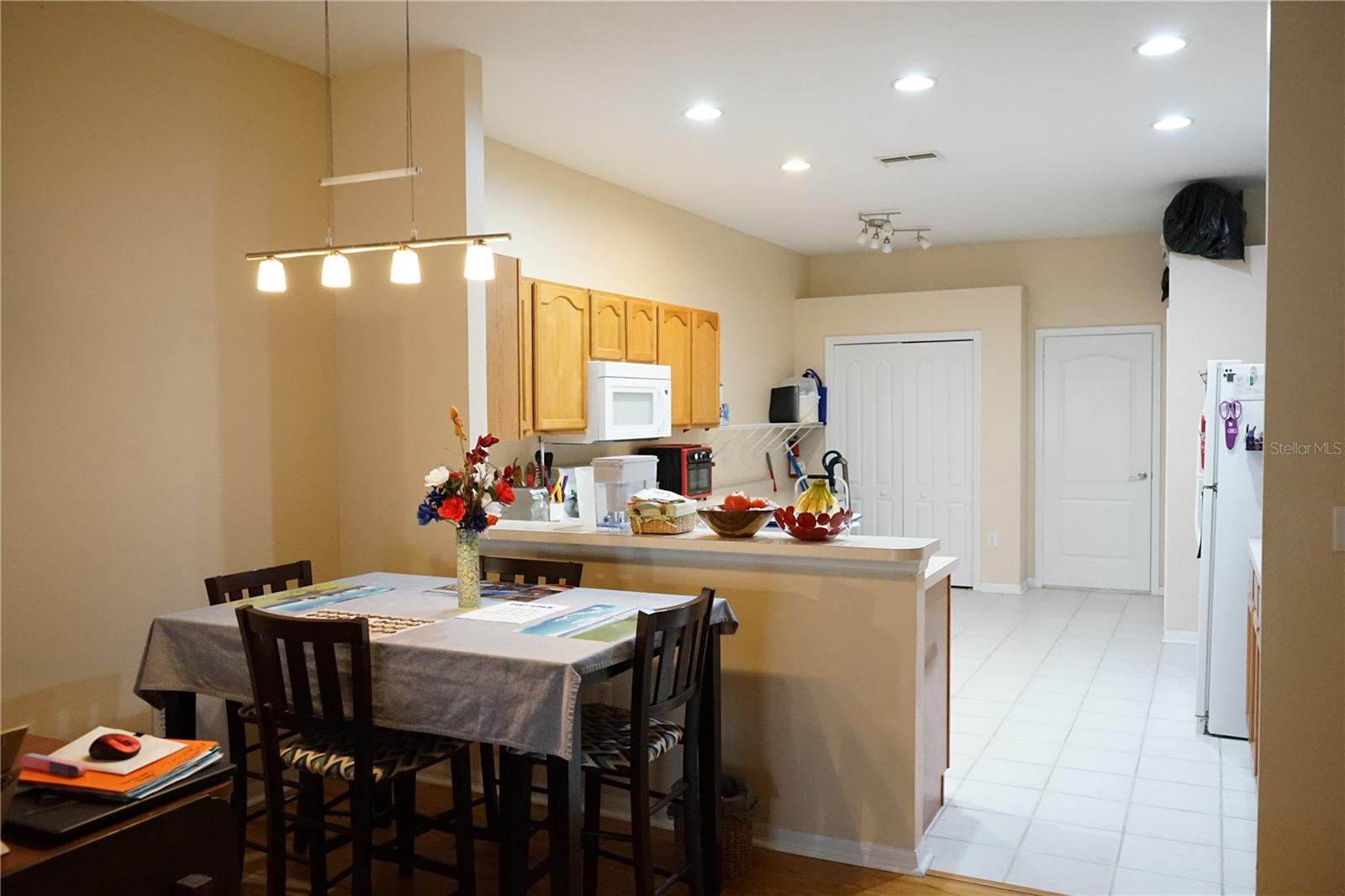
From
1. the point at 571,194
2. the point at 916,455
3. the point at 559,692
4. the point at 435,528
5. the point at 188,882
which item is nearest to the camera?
the point at 188,882

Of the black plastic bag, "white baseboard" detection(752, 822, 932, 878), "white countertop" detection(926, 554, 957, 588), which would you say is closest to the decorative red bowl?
"white countertop" detection(926, 554, 957, 588)

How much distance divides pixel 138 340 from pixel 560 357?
1843 millimetres

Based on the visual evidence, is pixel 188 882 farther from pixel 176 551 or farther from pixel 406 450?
pixel 406 450

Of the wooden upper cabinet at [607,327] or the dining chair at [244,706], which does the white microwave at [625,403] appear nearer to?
the wooden upper cabinet at [607,327]

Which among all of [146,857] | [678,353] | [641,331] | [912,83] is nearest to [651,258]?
[678,353]

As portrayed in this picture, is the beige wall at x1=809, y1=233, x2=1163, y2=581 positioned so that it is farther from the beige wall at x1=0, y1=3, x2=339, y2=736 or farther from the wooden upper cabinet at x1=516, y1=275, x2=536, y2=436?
the beige wall at x1=0, y1=3, x2=339, y2=736

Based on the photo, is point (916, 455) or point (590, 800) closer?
point (590, 800)

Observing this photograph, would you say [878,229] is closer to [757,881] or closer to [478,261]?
[478,261]

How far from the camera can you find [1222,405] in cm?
421

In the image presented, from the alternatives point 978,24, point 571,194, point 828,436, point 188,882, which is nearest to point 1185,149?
point 978,24

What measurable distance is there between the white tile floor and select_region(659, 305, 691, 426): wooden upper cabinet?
206 cm

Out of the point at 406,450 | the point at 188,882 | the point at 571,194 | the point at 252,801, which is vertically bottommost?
the point at 252,801

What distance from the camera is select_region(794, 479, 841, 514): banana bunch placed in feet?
10.8

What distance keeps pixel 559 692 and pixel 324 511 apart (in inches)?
76.3
